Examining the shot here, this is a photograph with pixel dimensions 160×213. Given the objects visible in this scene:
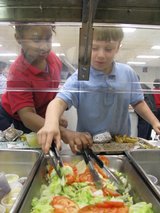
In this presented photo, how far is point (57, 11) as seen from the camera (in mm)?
944

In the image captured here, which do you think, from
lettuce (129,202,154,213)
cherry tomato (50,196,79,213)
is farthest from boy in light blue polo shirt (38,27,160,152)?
lettuce (129,202,154,213)

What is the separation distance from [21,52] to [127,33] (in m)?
0.48

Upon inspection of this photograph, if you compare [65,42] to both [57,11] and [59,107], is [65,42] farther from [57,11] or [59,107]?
[59,107]

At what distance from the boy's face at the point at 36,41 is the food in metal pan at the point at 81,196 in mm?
529

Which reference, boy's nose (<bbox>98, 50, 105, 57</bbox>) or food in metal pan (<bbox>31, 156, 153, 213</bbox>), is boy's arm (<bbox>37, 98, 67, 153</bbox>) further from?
boy's nose (<bbox>98, 50, 105, 57</bbox>)

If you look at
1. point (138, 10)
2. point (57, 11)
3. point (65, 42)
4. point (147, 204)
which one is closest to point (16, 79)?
point (65, 42)

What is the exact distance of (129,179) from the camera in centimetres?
112

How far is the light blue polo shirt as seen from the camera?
4.54ft

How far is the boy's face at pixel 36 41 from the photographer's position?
1010 millimetres

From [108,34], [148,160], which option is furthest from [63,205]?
[108,34]

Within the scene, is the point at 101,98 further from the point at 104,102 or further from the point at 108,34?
the point at 108,34

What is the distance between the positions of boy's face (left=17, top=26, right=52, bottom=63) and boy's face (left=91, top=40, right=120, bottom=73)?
202mm

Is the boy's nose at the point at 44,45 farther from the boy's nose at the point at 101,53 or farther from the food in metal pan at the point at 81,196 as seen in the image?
the food in metal pan at the point at 81,196

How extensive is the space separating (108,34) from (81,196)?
0.67m
